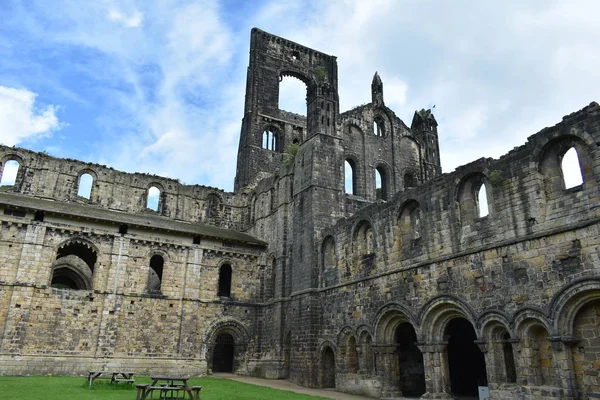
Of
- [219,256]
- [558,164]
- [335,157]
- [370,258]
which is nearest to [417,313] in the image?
[370,258]

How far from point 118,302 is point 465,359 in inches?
708

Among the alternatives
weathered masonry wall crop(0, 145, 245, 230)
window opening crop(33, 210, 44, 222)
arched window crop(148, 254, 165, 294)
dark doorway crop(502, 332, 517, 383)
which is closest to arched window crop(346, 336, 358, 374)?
dark doorway crop(502, 332, 517, 383)

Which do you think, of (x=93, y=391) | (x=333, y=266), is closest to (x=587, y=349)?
(x=333, y=266)

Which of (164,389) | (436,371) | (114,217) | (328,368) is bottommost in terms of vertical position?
(164,389)

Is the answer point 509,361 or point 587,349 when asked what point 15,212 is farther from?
point 587,349

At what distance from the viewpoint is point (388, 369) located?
61.7 feet

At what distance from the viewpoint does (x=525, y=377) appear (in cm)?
1341

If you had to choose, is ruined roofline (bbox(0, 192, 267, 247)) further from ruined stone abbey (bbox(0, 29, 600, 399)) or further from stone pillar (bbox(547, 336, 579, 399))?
stone pillar (bbox(547, 336, 579, 399))

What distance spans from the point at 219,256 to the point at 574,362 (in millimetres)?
21058

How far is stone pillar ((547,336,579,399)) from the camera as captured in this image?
1220 centimetres

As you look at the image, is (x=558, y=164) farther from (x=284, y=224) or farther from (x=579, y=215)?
(x=284, y=224)

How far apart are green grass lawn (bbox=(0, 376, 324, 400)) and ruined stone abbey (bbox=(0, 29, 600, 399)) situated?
3.79 meters

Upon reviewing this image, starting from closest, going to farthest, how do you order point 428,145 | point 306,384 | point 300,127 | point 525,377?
point 525,377 < point 306,384 < point 428,145 < point 300,127

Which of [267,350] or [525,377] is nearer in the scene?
[525,377]
